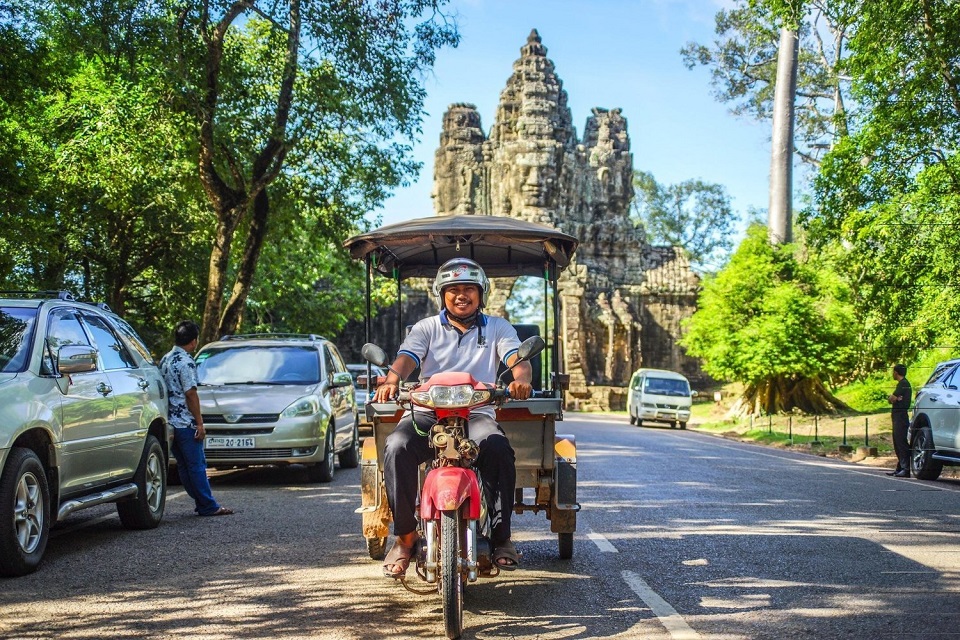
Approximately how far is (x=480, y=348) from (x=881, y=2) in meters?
15.0

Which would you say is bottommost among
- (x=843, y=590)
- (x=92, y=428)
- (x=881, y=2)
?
(x=843, y=590)

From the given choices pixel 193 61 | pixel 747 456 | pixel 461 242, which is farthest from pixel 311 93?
pixel 461 242

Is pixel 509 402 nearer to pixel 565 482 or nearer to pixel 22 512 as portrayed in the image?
pixel 565 482

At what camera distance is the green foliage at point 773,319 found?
116 feet

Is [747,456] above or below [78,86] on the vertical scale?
below

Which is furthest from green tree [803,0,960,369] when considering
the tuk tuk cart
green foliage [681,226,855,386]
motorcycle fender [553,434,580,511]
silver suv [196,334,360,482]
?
motorcycle fender [553,434,580,511]

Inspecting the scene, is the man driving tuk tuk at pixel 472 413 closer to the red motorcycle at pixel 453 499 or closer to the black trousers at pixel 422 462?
the black trousers at pixel 422 462

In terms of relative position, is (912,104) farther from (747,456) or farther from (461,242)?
(461,242)

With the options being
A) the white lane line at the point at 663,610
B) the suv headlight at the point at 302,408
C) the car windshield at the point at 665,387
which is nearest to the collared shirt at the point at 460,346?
the white lane line at the point at 663,610

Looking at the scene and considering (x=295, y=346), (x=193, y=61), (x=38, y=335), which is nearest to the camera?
(x=38, y=335)

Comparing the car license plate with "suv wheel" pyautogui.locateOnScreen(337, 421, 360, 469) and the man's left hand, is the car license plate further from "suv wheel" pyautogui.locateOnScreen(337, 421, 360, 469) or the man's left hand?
the man's left hand

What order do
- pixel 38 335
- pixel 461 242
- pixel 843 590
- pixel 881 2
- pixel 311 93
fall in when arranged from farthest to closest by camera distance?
pixel 311 93 → pixel 881 2 → pixel 461 242 → pixel 38 335 → pixel 843 590

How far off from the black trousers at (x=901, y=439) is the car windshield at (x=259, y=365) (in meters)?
9.28

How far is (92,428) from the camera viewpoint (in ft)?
28.8
